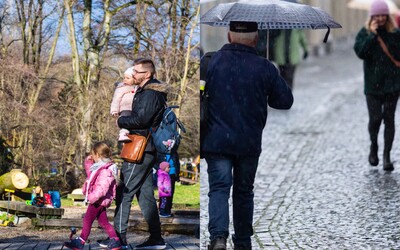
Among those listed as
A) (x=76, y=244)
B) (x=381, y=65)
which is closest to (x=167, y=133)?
(x=76, y=244)

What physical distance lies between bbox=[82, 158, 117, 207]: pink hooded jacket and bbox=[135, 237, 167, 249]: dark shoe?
0.33 metres

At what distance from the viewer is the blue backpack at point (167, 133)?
652 cm

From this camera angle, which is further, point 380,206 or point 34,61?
point 380,206

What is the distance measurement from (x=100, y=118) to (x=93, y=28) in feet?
1.62

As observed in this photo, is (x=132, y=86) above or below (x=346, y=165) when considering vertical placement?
above

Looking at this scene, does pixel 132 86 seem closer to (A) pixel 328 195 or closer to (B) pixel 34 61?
(B) pixel 34 61

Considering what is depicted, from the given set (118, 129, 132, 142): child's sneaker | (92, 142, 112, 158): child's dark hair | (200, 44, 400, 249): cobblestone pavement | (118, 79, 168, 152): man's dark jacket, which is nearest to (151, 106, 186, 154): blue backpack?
(118, 79, 168, 152): man's dark jacket

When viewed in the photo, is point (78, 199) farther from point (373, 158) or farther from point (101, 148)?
point (373, 158)

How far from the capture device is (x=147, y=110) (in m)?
6.48

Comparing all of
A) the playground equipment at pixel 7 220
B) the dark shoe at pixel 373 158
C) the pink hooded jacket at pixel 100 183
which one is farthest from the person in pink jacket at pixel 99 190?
the dark shoe at pixel 373 158

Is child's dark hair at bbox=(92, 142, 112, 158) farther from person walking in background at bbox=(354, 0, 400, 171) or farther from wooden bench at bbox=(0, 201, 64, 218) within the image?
person walking in background at bbox=(354, 0, 400, 171)

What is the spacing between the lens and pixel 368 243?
7871 millimetres

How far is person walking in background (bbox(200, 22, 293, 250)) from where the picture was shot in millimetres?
6996

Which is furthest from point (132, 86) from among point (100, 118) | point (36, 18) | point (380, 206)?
point (380, 206)
